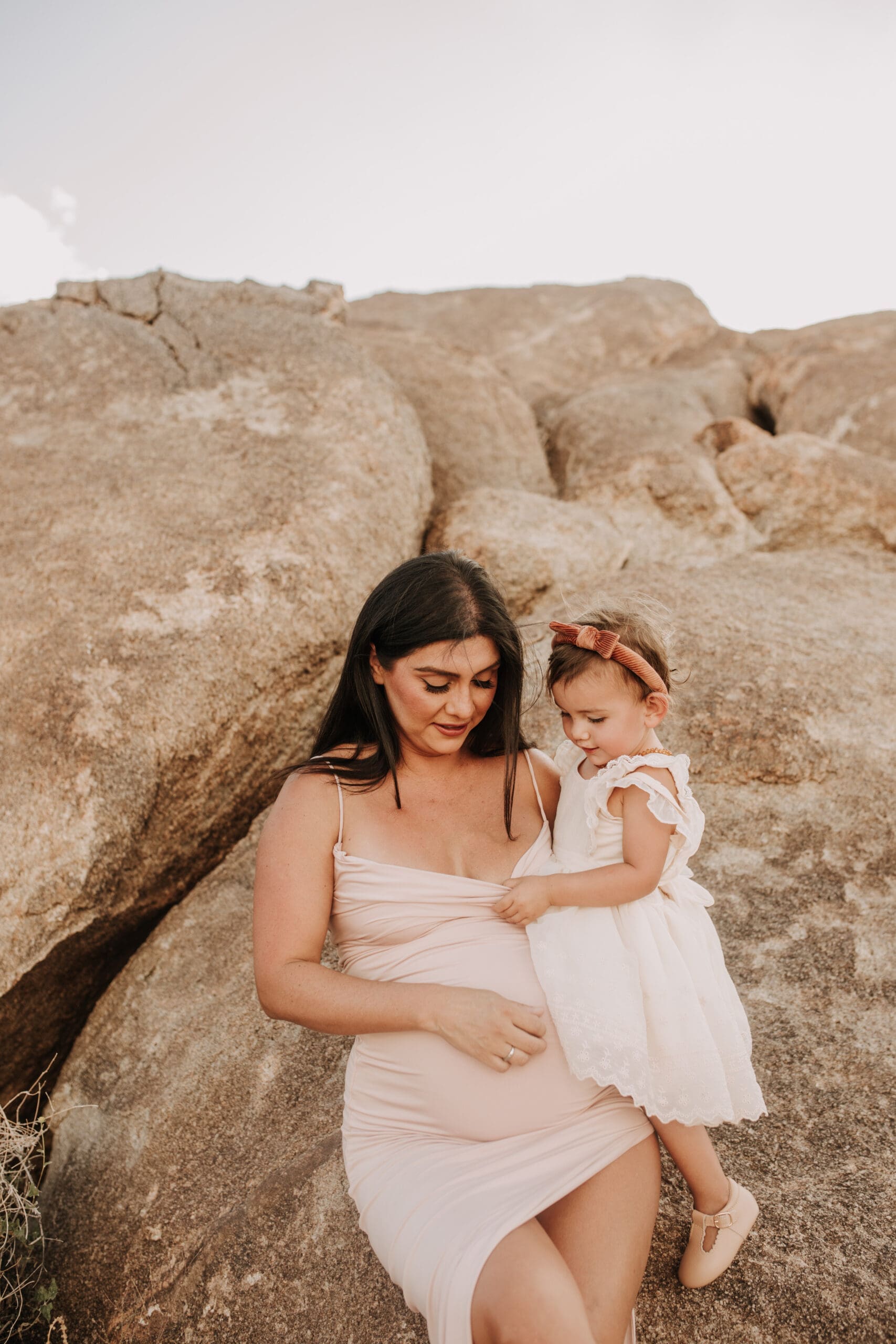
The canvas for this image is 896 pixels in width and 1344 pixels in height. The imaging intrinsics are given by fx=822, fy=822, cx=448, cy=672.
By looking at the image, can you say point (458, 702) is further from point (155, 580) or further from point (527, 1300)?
point (155, 580)

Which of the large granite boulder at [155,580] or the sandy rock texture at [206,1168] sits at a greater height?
the large granite boulder at [155,580]

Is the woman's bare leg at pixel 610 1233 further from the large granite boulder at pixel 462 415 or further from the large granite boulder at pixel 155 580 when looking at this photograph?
the large granite boulder at pixel 462 415

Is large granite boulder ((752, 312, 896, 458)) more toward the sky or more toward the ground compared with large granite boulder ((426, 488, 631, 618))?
more toward the sky

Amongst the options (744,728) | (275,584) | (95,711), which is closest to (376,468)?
(275,584)

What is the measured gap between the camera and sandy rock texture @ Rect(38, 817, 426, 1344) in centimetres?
232

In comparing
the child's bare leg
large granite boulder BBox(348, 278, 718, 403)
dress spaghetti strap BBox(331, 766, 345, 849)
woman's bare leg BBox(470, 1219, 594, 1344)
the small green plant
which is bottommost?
the small green plant

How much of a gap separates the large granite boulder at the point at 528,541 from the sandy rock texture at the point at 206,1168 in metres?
2.19

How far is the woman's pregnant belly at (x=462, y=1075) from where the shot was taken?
6.55 ft

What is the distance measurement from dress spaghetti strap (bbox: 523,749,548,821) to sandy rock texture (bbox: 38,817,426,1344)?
1120mm

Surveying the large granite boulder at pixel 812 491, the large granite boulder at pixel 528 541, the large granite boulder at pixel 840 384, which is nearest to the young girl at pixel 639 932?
the large granite boulder at pixel 528 541

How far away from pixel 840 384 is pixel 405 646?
20.8ft

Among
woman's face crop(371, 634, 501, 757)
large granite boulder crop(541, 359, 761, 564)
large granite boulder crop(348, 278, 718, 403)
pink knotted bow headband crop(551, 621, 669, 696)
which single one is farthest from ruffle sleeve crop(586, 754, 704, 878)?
large granite boulder crop(348, 278, 718, 403)

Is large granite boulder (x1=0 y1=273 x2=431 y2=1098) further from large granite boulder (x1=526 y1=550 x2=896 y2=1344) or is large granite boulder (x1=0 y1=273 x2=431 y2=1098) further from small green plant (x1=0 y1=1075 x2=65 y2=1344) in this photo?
large granite boulder (x1=526 y1=550 x2=896 y2=1344)

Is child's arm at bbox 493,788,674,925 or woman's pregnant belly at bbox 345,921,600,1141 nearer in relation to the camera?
woman's pregnant belly at bbox 345,921,600,1141
